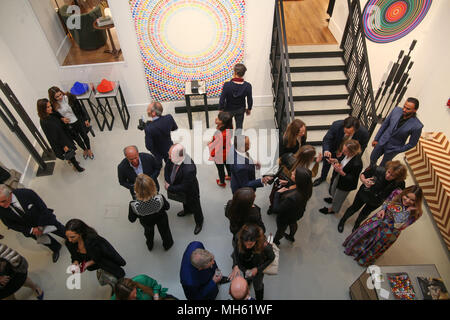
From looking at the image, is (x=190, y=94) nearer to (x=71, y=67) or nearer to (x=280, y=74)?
(x=280, y=74)

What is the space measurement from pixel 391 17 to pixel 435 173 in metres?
3.24

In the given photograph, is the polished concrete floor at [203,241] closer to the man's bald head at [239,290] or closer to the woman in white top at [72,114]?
the woman in white top at [72,114]

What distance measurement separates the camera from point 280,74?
17.9 feet

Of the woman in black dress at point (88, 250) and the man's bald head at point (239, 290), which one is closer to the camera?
the man's bald head at point (239, 290)

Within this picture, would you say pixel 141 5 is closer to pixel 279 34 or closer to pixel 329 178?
pixel 279 34

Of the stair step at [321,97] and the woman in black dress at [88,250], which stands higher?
the woman in black dress at [88,250]

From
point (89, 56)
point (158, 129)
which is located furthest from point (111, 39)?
point (158, 129)

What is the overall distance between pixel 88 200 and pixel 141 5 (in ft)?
11.4

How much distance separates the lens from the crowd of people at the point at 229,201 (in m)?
2.93

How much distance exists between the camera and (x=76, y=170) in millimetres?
5336

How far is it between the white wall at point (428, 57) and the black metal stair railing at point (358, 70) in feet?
2.09

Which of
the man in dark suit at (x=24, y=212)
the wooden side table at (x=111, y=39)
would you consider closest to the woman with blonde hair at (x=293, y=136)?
the man in dark suit at (x=24, y=212)

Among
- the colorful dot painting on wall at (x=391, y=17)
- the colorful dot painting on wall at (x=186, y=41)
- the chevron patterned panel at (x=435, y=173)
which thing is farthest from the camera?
the colorful dot painting on wall at (x=391, y=17)

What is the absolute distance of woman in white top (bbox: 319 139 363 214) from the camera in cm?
370
